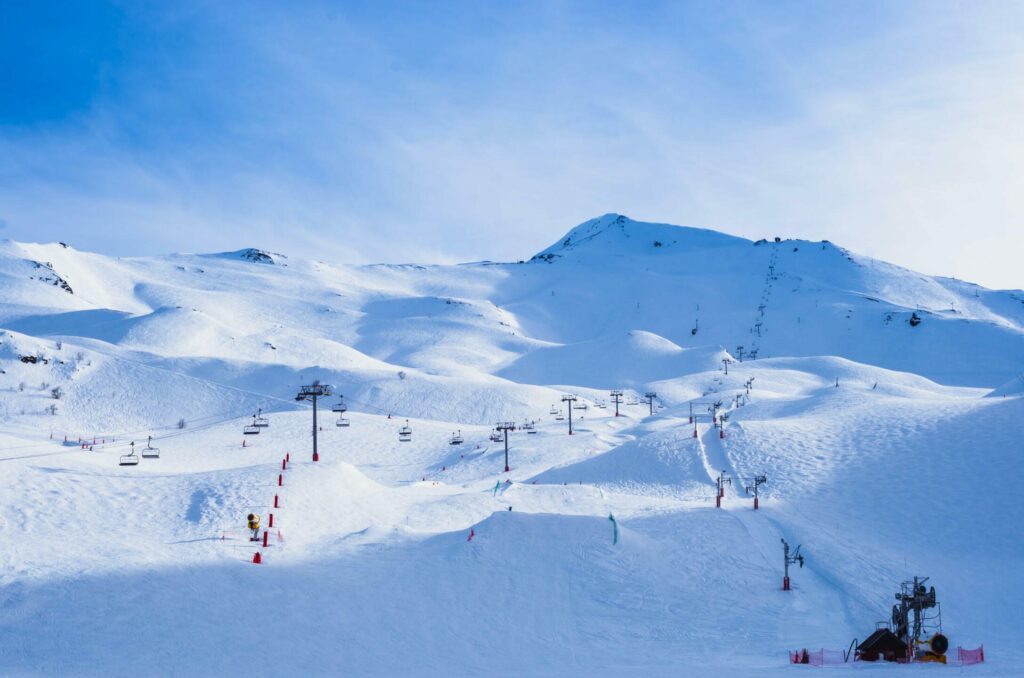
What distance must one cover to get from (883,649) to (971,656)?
3000mm

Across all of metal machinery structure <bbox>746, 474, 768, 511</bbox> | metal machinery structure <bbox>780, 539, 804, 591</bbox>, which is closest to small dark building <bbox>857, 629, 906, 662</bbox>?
metal machinery structure <bbox>780, 539, 804, 591</bbox>

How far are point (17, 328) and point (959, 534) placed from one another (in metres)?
134

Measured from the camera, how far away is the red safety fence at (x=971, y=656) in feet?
74.8

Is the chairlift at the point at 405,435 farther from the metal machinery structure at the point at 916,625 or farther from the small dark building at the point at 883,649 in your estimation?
the small dark building at the point at 883,649

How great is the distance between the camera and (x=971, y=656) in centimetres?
2350

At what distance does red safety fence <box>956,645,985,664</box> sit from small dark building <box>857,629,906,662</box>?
1.78 m

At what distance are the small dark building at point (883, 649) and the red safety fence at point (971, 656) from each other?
1.78 metres

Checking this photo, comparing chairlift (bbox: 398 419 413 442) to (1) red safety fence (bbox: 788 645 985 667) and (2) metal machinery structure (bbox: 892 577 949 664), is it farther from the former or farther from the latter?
(2) metal machinery structure (bbox: 892 577 949 664)

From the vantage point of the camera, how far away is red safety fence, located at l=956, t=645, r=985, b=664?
74.8 feet

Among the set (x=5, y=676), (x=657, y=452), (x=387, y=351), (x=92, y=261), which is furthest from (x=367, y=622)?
(x=92, y=261)

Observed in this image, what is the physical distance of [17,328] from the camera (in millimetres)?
122562

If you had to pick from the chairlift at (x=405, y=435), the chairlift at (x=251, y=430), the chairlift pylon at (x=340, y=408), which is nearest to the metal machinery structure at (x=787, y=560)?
the chairlift at (x=251, y=430)

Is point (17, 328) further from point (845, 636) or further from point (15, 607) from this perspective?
point (845, 636)

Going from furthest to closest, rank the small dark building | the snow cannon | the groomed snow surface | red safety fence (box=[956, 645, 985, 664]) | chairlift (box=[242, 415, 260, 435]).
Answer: chairlift (box=[242, 415, 260, 435])
the groomed snow surface
the small dark building
red safety fence (box=[956, 645, 985, 664])
the snow cannon
